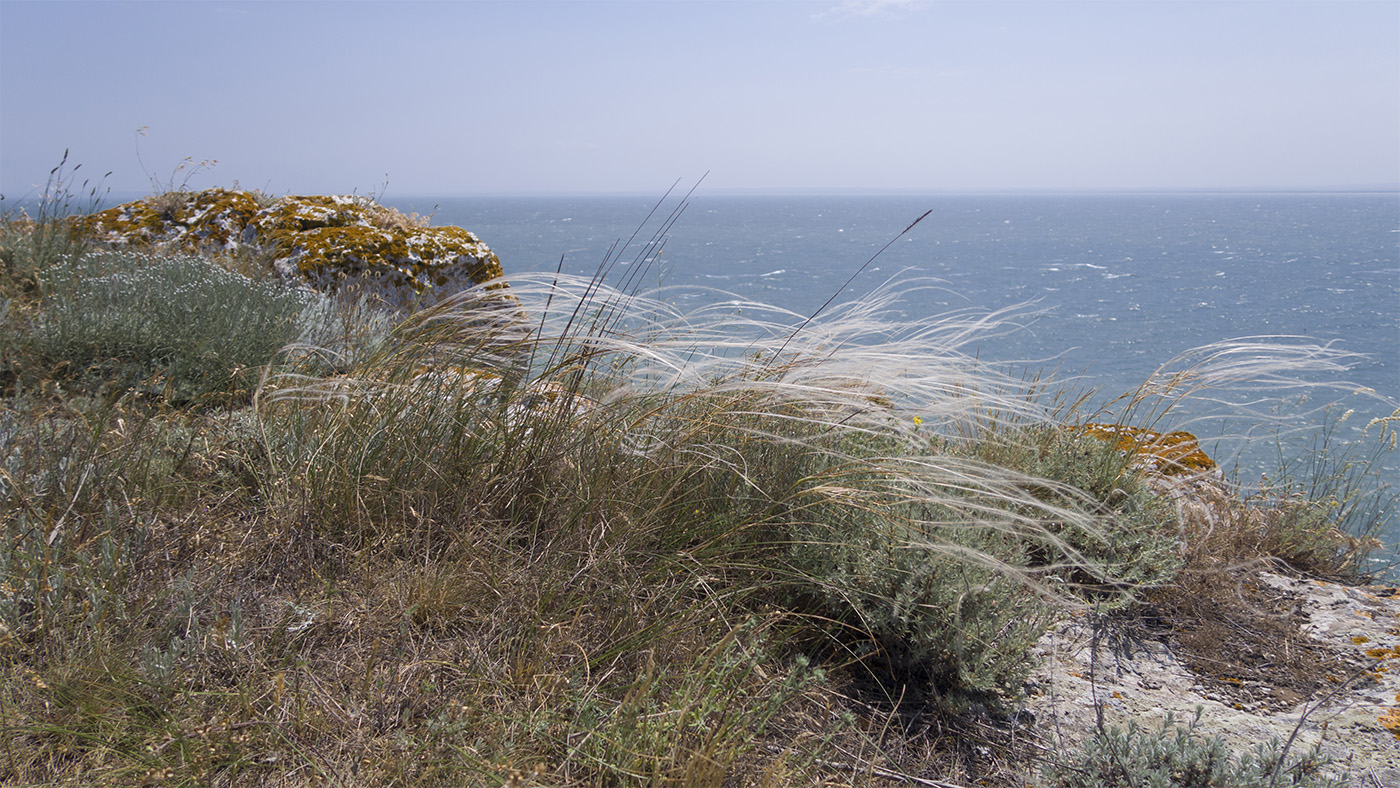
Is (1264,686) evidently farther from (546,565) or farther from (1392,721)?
(546,565)

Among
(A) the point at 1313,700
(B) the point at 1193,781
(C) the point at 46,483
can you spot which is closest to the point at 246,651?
(C) the point at 46,483

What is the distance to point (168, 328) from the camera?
335 cm

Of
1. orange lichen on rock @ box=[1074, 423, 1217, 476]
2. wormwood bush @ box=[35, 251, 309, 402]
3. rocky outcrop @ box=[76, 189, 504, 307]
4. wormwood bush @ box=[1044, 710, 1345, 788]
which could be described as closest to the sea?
orange lichen on rock @ box=[1074, 423, 1217, 476]

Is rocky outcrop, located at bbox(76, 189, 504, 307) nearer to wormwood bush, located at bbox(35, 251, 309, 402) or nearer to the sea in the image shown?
the sea

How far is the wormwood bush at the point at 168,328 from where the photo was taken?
10.4 feet

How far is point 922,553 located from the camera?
2.05m

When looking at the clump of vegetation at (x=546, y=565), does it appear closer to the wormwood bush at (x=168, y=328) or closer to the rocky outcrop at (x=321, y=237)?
the wormwood bush at (x=168, y=328)

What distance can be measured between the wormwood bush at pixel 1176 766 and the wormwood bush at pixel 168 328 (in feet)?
10.6

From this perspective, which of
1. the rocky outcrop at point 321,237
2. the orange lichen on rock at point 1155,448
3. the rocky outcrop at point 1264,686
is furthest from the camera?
the rocky outcrop at point 321,237

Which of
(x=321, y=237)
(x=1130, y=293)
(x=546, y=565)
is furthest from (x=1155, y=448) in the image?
(x=1130, y=293)

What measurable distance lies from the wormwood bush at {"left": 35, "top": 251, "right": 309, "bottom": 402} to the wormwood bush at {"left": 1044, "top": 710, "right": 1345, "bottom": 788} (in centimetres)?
322

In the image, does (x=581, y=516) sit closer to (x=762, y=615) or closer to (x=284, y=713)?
(x=762, y=615)

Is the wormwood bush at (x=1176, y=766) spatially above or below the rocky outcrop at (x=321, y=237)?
below

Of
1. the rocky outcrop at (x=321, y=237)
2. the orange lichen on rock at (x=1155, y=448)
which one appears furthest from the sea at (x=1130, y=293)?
the rocky outcrop at (x=321, y=237)
